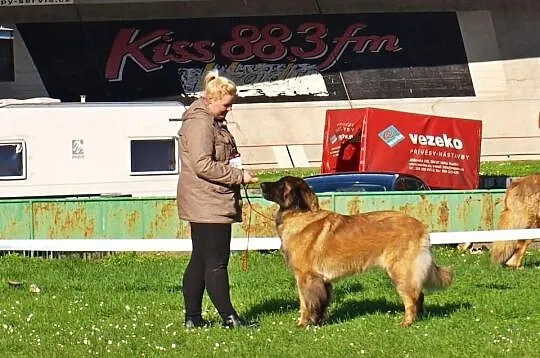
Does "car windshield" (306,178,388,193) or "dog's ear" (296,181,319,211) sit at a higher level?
"dog's ear" (296,181,319,211)

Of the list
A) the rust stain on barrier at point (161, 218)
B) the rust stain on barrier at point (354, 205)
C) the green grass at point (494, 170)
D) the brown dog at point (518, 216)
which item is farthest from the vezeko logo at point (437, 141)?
the brown dog at point (518, 216)

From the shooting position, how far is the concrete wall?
39281 mm

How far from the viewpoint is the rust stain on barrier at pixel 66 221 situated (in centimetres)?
1573

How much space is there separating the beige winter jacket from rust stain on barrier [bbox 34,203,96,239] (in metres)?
7.65

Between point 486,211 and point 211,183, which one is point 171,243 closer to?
point 211,183

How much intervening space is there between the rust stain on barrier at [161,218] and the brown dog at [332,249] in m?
7.13

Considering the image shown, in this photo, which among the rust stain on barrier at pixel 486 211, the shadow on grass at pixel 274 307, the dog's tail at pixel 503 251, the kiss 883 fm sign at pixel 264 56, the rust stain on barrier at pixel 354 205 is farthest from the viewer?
the kiss 883 fm sign at pixel 264 56

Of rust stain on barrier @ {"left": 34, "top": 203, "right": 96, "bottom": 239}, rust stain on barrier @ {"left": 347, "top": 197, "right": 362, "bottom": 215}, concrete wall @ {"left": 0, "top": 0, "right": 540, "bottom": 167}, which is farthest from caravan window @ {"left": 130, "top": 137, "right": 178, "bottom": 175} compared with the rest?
concrete wall @ {"left": 0, "top": 0, "right": 540, "bottom": 167}

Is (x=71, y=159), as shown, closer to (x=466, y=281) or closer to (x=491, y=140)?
(x=466, y=281)

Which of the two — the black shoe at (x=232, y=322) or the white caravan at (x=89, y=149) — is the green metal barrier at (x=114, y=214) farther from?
the black shoe at (x=232, y=322)

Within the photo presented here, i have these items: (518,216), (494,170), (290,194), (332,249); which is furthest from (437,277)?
(494,170)

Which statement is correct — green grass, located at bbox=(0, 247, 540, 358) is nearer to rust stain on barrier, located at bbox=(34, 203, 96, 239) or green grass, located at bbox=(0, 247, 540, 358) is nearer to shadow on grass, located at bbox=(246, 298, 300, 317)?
shadow on grass, located at bbox=(246, 298, 300, 317)

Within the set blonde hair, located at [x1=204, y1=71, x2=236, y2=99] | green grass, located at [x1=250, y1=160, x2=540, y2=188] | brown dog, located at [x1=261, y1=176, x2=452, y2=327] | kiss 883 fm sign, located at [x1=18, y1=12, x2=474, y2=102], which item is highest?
kiss 883 fm sign, located at [x1=18, y1=12, x2=474, y2=102]

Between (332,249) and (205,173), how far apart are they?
52.2 inches
